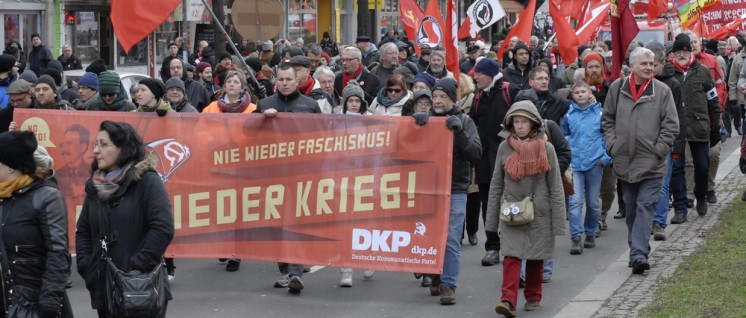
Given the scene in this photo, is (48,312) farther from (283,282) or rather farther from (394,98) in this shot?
(394,98)

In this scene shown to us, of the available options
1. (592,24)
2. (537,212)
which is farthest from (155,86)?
(592,24)

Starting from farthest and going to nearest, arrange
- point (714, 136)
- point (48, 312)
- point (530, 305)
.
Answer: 1. point (714, 136)
2. point (530, 305)
3. point (48, 312)

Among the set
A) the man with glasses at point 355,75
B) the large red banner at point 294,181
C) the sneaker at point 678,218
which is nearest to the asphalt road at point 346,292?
the large red banner at point 294,181

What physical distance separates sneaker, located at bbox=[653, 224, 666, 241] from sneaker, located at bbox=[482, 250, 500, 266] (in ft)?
5.54

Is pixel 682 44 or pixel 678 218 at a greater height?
pixel 682 44

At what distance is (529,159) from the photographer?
29.7 ft

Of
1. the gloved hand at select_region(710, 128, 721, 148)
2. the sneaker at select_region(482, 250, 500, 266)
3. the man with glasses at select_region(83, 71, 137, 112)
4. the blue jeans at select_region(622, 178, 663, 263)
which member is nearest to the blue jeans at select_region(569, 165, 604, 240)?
the sneaker at select_region(482, 250, 500, 266)

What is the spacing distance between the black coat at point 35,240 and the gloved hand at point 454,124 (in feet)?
12.1

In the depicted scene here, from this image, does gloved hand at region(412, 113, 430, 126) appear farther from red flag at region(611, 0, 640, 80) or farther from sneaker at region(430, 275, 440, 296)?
red flag at region(611, 0, 640, 80)

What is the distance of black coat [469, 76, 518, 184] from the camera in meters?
11.5

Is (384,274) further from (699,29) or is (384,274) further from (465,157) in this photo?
(699,29)

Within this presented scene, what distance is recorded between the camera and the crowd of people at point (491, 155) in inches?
261

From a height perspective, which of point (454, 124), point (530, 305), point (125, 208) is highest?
point (454, 124)

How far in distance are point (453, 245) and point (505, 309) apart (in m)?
0.95
